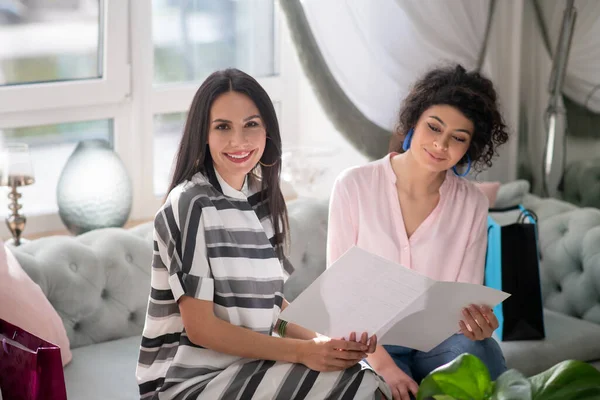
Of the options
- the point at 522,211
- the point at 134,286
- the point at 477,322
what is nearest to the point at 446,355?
the point at 477,322

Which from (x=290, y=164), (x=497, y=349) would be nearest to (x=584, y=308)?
(x=497, y=349)

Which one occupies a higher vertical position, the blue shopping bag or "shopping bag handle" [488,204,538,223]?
"shopping bag handle" [488,204,538,223]

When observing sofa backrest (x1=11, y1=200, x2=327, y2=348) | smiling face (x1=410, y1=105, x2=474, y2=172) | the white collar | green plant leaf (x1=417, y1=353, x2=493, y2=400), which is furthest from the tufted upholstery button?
green plant leaf (x1=417, y1=353, x2=493, y2=400)

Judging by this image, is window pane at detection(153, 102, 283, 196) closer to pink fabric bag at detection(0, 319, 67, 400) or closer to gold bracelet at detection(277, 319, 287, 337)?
gold bracelet at detection(277, 319, 287, 337)

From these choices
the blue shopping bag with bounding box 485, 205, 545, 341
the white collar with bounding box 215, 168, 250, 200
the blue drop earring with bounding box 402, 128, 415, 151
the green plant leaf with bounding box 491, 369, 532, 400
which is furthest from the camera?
the blue shopping bag with bounding box 485, 205, 545, 341

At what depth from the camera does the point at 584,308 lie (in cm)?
272

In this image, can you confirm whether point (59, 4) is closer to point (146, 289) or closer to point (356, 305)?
point (146, 289)

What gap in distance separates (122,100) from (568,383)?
218cm

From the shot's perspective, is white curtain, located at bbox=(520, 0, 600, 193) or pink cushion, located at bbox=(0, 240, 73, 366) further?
white curtain, located at bbox=(520, 0, 600, 193)

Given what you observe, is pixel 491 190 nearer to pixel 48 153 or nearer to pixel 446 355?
pixel 446 355

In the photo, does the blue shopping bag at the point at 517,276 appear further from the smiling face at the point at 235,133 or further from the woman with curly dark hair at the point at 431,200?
the smiling face at the point at 235,133

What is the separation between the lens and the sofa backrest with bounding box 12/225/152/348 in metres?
2.27

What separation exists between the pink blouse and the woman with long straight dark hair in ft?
1.16

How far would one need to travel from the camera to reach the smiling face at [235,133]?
1.70 m
